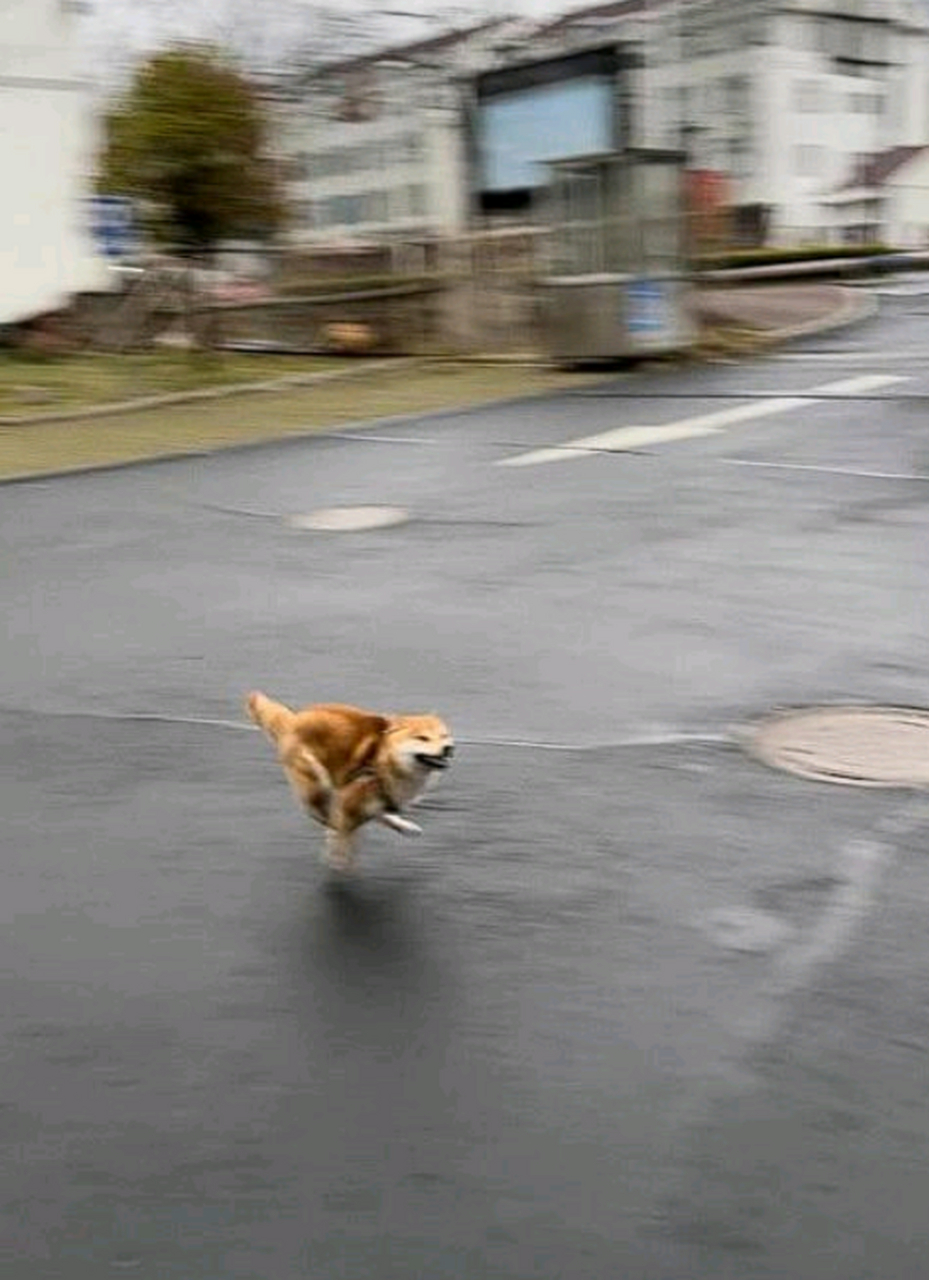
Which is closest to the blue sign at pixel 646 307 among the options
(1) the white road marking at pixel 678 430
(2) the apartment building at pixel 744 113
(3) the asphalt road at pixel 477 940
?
(1) the white road marking at pixel 678 430

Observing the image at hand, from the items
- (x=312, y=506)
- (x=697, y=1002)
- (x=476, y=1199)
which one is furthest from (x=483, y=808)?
(x=312, y=506)

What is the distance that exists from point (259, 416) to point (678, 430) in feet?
14.3

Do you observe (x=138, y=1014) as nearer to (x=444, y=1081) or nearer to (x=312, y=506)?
(x=444, y=1081)

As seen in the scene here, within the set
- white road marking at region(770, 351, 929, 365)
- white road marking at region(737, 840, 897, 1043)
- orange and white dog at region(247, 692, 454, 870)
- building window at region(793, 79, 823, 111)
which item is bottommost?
white road marking at region(770, 351, 929, 365)

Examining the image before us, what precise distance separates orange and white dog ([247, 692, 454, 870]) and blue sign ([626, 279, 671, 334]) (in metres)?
14.9

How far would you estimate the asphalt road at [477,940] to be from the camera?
3.36m

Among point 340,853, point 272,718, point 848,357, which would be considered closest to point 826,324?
point 848,357

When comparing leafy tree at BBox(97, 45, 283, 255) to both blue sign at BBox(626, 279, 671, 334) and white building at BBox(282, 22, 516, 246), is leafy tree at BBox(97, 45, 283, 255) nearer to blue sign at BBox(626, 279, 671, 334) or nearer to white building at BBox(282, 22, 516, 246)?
white building at BBox(282, 22, 516, 246)

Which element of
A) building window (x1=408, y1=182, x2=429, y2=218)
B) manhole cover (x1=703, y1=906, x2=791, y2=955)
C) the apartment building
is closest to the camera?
manhole cover (x1=703, y1=906, x2=791, y2=955)

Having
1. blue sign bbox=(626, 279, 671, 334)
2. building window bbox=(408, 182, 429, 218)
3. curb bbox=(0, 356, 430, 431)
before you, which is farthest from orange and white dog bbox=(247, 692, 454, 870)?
building window bbox=(408, 182, 429, 218)

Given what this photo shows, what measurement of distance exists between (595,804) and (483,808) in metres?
0.33

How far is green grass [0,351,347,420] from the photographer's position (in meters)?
19.2

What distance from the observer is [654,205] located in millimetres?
19547

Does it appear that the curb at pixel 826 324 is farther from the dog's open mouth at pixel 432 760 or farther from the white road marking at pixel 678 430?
the dog's open mouth at pixel 432 760
